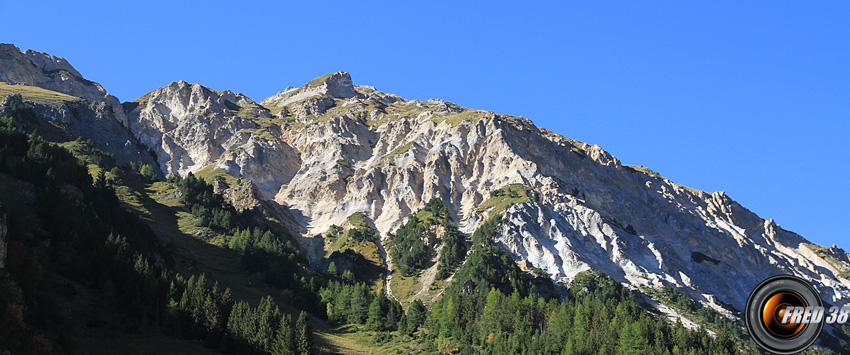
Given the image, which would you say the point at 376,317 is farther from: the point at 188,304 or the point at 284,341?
the point at 188,304

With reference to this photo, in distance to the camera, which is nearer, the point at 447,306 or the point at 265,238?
the point at 447,306

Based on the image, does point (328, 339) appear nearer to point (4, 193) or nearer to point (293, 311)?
point (293, 311)

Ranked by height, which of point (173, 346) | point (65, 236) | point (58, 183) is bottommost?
point (173, 346)

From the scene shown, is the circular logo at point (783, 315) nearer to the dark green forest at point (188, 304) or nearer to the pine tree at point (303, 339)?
the dark green forest at point (188, 304)

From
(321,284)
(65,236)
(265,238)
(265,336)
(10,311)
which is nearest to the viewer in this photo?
(10,311)

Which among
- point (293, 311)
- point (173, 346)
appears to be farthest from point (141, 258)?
point (293, 311)

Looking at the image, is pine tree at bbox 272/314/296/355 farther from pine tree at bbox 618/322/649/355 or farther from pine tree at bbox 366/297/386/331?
pine tree at bbox 618/322/649/355

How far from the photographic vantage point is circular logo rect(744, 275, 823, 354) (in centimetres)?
2705

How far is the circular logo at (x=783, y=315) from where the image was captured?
2705 centimetres

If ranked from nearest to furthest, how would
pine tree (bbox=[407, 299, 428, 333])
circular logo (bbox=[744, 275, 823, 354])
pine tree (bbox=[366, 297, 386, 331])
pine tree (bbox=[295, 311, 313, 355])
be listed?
1. circular logo (bbox=[744, 275, 823, 354])
2. pine tree (bbox=[295, 311, 313, 355])
3. pine tree (bbox=[407, 299, 428, 333])
4. pine tree (bbox=[366, 297, 386, 331])

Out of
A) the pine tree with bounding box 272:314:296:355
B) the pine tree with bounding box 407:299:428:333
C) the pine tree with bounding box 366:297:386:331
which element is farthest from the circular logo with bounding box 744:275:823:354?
the pine tree with bounding box 366:297:386:331

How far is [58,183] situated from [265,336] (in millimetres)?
64094

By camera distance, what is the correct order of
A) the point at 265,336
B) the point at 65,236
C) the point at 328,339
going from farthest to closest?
1. the point at 328,339
2. the point at 65,236
3. the point at 265,336

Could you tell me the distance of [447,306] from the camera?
141 meters
